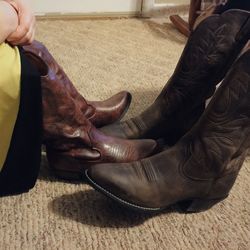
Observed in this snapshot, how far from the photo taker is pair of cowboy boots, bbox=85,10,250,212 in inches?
28.8

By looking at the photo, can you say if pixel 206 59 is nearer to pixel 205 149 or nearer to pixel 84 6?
pixel 205 149

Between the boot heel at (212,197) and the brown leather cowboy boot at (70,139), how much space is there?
15 centimetres

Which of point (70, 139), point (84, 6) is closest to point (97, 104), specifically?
point (70, 139)

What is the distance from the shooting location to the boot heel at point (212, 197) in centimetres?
79

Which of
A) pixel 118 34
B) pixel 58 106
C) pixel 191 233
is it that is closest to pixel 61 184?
pixel 58 106

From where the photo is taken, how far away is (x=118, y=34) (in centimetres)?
201

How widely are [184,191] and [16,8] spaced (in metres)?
0.49

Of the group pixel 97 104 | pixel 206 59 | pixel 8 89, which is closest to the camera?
pixel 8 89

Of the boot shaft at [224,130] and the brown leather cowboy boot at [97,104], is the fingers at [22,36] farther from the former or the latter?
the boot shaft at [224,130]

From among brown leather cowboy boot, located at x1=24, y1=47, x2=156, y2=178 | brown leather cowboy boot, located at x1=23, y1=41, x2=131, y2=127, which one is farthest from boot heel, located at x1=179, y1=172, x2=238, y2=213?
brown leather cowboy boot, located at x1=23, y1=41, x2=131, y2=127

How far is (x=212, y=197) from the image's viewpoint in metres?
0.80

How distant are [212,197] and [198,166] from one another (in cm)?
8

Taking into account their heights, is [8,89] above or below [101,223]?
above

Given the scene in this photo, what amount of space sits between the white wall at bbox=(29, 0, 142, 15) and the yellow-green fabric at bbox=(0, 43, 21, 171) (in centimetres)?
147
